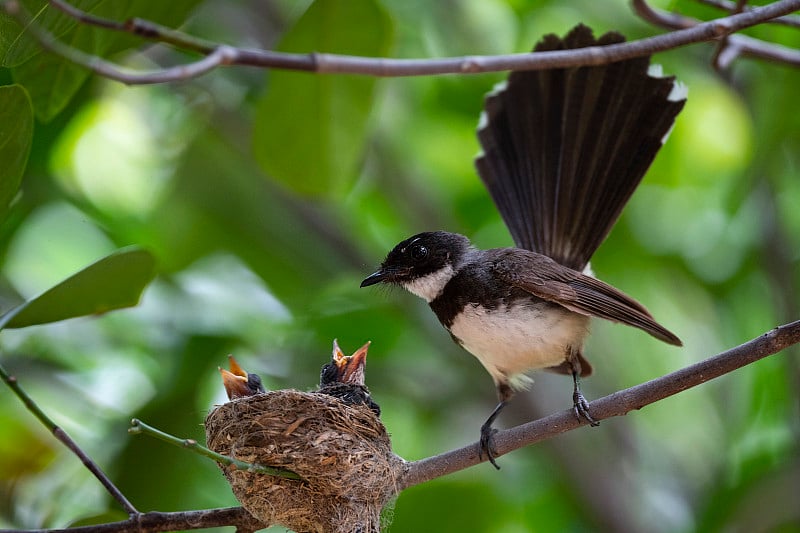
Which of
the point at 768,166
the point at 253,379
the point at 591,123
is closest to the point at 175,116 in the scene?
the point at 253,379

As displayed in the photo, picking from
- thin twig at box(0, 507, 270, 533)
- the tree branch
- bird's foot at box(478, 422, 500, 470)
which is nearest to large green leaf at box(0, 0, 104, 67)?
the tree branch

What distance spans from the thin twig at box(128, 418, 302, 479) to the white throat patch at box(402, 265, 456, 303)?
1094 mm

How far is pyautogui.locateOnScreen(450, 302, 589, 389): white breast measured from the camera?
12.3 feet

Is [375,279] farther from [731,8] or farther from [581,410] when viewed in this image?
[731,8]

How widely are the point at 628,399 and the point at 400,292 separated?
288cm

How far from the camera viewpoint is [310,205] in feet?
19.1

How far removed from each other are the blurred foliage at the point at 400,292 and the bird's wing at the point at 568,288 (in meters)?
1.34

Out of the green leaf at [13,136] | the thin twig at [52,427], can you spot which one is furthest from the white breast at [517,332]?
the green leaf at [13,136]

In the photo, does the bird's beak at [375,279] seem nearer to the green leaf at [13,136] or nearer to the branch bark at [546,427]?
the branch bark at [546,427]

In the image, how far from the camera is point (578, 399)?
10.8ft

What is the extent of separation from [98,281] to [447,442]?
3.31m

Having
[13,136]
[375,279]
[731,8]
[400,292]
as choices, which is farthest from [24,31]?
[400,292]

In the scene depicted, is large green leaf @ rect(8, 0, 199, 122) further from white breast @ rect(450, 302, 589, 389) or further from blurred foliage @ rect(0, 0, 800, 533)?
white breast @ rect(450, 302, 589, 389)

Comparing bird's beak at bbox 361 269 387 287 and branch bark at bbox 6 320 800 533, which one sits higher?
branch bark at bbox 6 320 800 533
